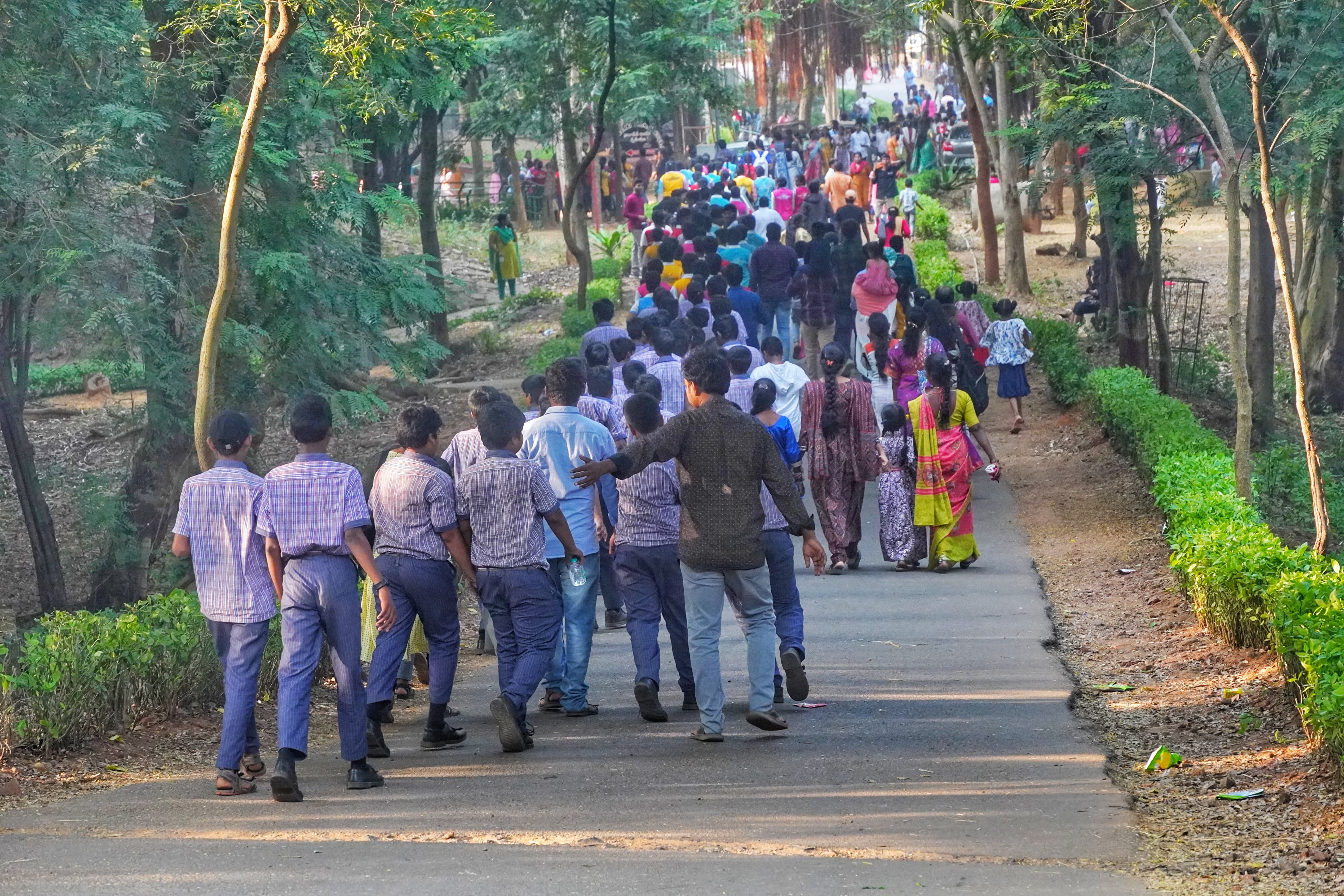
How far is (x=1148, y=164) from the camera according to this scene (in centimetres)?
1399

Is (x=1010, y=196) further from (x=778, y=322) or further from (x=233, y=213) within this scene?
(x=233, y=213)

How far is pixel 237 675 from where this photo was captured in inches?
232

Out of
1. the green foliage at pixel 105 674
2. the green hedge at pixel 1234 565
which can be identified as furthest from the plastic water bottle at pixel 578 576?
the green hedge at pixel 1234 565

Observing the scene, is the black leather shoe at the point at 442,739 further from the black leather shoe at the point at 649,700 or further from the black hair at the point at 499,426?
the black hair at the point at 499,426

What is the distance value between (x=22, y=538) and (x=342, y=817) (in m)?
13.8

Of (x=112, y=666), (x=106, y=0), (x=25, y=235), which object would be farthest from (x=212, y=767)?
(x=106, y=0)

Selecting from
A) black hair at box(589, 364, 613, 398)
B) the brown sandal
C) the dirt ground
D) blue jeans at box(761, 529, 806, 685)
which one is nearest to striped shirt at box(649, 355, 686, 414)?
black hair at box(589, 364, 613, 398)

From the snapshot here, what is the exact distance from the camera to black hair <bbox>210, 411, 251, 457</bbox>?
582 centimetres

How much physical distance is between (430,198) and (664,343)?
12.0 meters

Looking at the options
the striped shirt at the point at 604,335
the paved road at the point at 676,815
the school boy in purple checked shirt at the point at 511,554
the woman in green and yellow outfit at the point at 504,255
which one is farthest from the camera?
the woman in green and yellow outfit at the point at 504,255

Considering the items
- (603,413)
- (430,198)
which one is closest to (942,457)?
(603,413)

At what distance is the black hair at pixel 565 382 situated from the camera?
713cm

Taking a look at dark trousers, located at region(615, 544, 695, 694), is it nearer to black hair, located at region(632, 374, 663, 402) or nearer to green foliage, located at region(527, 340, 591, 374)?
black hair, located at region(632, 374, 663, 402)

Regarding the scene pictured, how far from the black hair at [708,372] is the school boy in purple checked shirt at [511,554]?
2.61 ft
